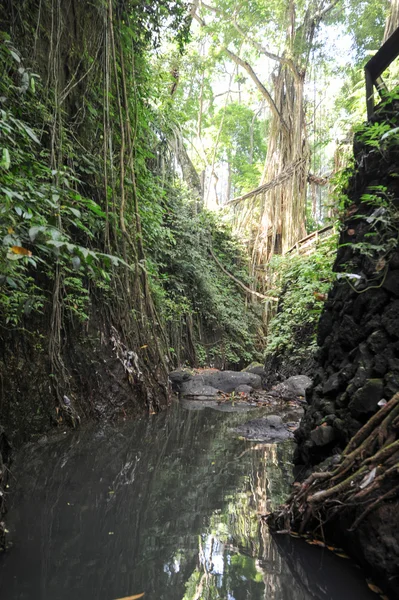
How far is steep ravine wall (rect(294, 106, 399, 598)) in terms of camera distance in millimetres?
1541

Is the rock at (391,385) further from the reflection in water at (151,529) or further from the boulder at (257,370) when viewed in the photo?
the boulder at (257,370)

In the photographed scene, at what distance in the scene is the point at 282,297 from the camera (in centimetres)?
877

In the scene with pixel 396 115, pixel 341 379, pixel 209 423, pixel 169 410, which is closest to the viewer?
pixel 341 379

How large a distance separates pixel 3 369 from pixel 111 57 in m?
2.87

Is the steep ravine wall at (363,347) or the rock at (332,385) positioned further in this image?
the rock at (332,385)

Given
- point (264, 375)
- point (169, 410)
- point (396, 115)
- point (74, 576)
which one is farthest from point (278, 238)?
point (74, 576)

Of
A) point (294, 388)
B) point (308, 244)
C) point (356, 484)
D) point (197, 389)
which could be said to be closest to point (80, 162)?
point (356, 484)

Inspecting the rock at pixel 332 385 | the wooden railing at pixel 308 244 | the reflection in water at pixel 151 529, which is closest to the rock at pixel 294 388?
the reflection in water at pixel 151 529

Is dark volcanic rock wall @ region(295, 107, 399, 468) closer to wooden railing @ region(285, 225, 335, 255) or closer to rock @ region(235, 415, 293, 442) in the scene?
rock @ region(235, 415, 293, 442)

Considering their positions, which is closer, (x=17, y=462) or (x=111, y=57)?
(x=17, y=462)

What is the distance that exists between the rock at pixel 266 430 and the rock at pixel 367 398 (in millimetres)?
1952

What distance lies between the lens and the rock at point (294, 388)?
6238 millimetres

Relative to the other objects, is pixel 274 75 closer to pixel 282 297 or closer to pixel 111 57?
pixel 282 297

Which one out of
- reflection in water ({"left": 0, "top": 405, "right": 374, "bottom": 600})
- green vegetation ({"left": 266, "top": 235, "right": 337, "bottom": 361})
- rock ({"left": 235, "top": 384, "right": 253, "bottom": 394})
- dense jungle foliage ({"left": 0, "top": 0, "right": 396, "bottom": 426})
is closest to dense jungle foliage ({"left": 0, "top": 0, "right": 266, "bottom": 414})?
dense jungle foliage ({"left": 0, "top": 0, "right": 396, "bottom": 426})
